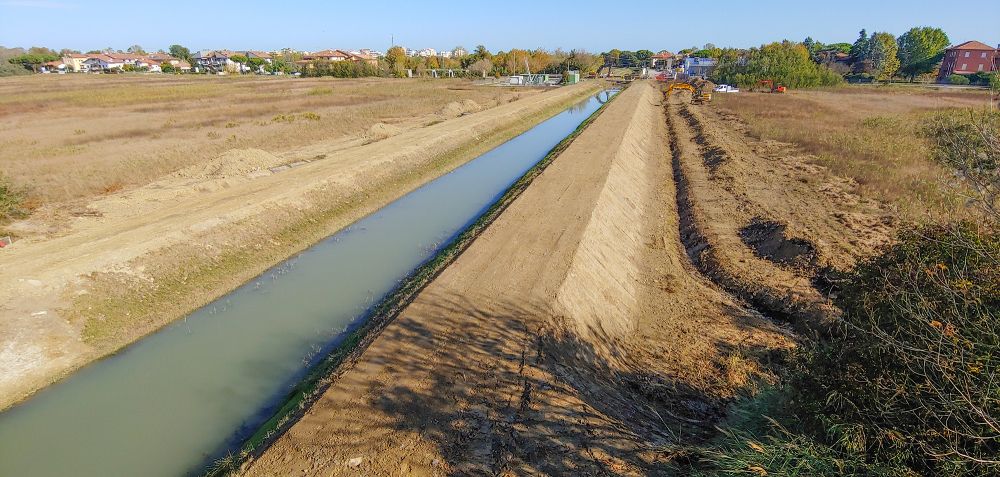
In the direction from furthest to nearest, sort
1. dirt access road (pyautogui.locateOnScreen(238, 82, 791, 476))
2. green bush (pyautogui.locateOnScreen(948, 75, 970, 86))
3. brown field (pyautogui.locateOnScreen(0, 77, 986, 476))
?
green bush (pyautogui.locateOnScreen(948, 75, 970, 86))
brown field (pyautogui.locateOnScreen(0, 77, 986, 476))
dirt access road (pyautogui.locateOnScreen(238, 82, 791, 476))

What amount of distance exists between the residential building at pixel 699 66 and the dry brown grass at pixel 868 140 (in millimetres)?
50422

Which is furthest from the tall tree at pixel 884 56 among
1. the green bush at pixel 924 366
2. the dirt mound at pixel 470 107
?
the green bush at pixel 924 366

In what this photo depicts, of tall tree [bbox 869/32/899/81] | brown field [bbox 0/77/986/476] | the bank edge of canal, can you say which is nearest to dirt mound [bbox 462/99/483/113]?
brown field [bbox 0/77/986/476]

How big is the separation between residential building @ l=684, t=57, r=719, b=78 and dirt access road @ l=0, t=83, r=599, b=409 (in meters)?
91.7

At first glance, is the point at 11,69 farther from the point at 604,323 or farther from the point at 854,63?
the point at 854,63

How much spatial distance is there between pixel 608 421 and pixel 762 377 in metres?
3.45

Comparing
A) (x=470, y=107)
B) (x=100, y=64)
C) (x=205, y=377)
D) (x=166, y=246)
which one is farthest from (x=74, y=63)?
(x=205, y=377)

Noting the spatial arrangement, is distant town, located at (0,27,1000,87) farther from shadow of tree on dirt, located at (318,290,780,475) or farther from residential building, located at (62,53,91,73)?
shadow of tree on dirt, located at (318,290,780,475)

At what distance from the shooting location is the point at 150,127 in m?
36.9

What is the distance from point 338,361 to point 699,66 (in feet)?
364

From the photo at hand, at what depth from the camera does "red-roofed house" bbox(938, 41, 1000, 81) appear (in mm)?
76438

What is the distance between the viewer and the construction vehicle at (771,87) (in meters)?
62.4

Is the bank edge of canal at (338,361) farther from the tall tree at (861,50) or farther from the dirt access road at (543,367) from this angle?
the tall tree at (861,50)

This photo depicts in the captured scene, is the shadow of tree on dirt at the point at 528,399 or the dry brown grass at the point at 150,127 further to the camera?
the dry brown grass at the point at 150,127
